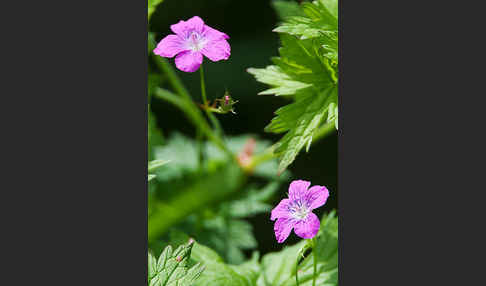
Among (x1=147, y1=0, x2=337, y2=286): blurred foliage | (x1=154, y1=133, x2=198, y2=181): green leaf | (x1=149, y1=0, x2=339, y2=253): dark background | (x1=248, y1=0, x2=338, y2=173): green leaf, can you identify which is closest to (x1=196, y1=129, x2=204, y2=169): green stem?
(x1=147, y1=0, x2=337, y2=286): blurred foliage

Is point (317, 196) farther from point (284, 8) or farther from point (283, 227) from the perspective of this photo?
point (284, 8)

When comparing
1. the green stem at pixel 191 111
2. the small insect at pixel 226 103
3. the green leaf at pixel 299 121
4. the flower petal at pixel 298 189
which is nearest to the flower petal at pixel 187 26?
the small insect at pixel 226 103

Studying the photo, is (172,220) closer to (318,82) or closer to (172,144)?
(172,144)

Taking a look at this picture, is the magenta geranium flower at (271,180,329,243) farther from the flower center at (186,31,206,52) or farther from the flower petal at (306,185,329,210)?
the flower center at (186,31,206,52)

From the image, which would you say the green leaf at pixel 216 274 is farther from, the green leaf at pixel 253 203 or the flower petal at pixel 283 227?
the green leaf at pixel 253 203

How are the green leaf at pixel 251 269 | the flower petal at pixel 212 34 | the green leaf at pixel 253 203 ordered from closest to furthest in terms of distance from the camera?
the flower petal at pixel 212 34
the green leaf at pixel 251 269
the green leaf at pixel 253 203
